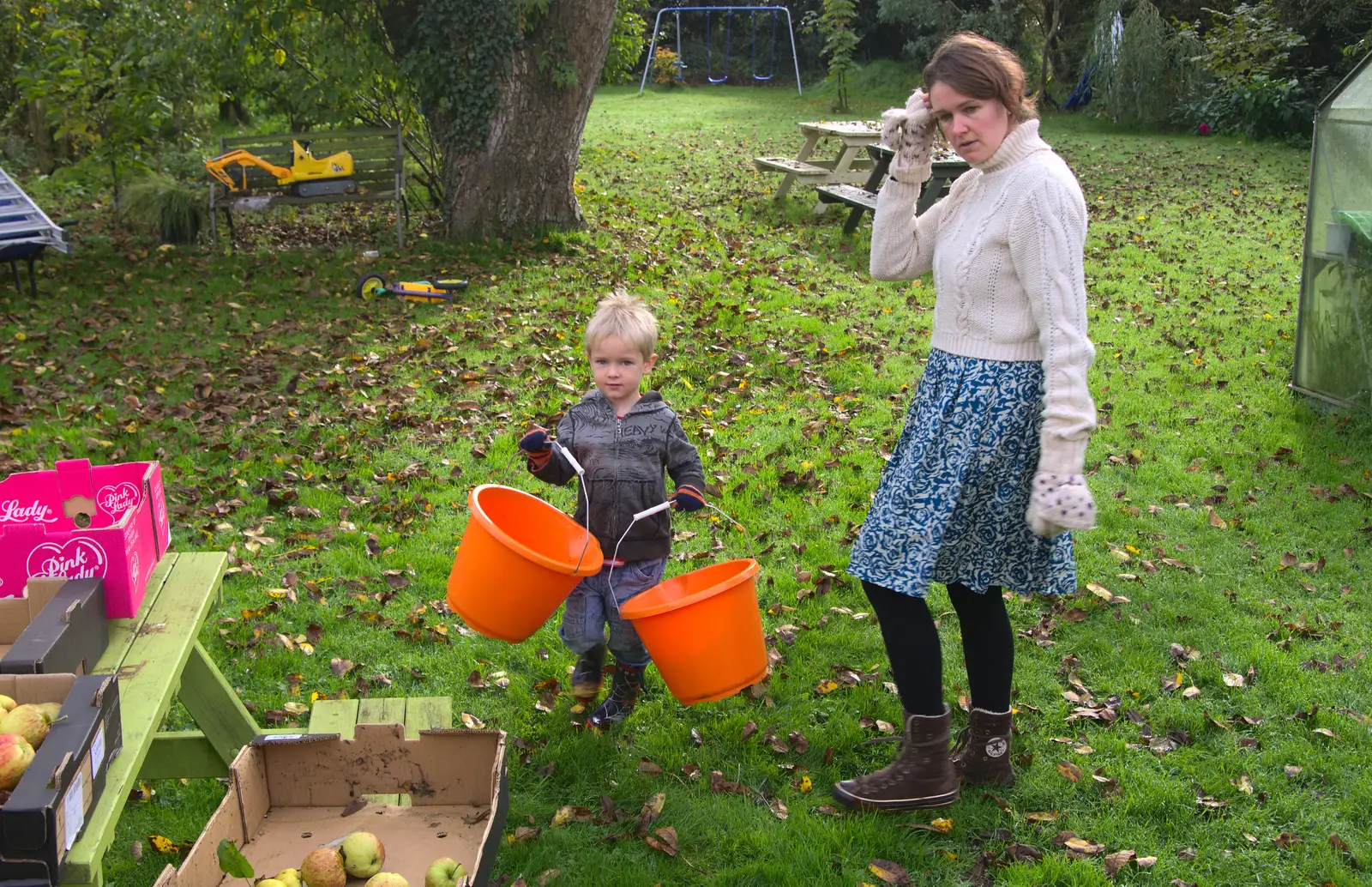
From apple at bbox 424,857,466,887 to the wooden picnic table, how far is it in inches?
410

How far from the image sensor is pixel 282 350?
7.60 metres

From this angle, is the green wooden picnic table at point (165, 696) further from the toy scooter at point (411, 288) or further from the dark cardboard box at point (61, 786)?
the toy scooter at point (411, 288)

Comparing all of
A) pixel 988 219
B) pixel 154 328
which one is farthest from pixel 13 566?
pixel 154 328

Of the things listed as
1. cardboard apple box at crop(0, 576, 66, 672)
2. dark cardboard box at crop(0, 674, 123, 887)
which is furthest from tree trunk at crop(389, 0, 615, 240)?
dark cardboard box at crop(0, 674, 123, 887)

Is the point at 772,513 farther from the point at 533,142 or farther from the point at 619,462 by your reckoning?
the point at 533,142

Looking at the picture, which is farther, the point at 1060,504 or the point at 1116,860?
the point at 1116,860

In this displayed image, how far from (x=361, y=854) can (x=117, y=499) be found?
112 centimetres

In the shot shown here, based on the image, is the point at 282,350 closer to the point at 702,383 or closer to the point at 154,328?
the point at 154,328

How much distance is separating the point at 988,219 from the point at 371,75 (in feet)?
27.8

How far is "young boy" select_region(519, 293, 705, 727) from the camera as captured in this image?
10.9ft

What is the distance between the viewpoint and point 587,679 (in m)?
3.72

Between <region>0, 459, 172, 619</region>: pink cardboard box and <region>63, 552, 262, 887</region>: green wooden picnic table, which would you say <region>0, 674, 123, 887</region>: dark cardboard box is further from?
<region>0, 459, 172, 619</region>: pink cardboard box

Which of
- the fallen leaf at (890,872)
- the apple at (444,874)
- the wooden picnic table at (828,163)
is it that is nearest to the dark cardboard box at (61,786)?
the apple at (444,874)

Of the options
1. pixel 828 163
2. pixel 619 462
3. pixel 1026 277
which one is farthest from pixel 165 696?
pixel 828 163
